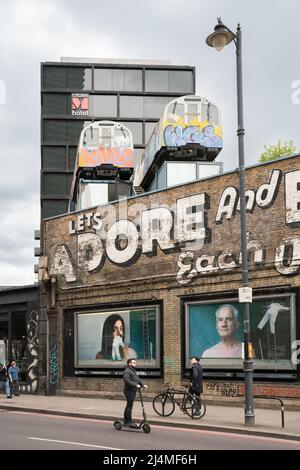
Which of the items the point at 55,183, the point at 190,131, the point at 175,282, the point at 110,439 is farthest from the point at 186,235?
the point at 55,183

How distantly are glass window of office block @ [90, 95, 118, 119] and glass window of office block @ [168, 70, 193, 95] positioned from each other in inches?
286

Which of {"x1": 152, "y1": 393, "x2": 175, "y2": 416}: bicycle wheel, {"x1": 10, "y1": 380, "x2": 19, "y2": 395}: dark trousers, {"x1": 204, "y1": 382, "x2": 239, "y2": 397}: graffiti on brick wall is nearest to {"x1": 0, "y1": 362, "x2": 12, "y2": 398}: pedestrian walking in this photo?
{"x1": 10, "y1": 380, "x2": 19, "y2": 395}: dark trousers

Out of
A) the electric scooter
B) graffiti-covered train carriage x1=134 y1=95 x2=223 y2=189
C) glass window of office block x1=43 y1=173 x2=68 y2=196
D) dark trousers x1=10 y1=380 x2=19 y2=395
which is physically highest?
glass window of office block x1=43 y1=173 x2=68 y2=196

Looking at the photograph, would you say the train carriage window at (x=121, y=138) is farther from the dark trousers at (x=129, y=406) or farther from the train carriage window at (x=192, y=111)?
the dark trousers at (x=129, y=406)

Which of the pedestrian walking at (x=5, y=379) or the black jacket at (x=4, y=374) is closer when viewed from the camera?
the pedestrian walking at (x=5, y=379)

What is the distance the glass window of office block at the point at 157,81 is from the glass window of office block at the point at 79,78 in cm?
721

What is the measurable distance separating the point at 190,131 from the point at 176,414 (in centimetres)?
1475

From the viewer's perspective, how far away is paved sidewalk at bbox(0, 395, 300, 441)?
53.2 ft

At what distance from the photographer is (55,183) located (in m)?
81.9

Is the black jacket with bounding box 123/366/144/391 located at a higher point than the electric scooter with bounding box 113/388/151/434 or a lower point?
higher

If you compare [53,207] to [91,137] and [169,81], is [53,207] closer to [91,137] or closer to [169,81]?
[169,81]

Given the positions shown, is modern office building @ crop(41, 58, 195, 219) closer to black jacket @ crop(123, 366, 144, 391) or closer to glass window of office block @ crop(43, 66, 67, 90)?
glass window of office block @ crop(43, 66, 67, 90)

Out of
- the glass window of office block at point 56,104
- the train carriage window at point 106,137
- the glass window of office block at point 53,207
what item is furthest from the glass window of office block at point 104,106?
the train carriage window at point 106,137

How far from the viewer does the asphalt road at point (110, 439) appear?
13.2 meters
